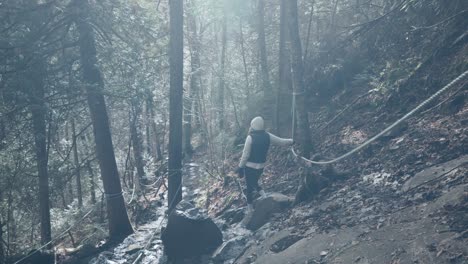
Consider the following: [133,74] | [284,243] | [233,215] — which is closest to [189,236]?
[233,215]

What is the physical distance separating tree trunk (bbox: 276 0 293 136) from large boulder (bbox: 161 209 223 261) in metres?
6.89

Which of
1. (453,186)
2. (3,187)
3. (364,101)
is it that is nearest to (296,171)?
(364,101)

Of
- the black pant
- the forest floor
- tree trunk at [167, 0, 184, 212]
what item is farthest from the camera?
tree trunk at [167, 0, 184, 212]

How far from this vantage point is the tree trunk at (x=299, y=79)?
11.8 meters

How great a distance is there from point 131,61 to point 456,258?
34.9 ft

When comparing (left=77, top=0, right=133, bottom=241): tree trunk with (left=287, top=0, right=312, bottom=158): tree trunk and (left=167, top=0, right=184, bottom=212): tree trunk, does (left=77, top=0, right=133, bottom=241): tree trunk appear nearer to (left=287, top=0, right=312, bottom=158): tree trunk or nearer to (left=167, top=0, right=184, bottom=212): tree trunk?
(left=167, top=0, right=184, bottom=212): tree trunk

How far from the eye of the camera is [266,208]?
11.2 metres

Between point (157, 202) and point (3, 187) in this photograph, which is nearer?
point (3, 187)

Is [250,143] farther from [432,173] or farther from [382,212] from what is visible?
[432,173]

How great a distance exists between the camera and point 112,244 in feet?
44.5

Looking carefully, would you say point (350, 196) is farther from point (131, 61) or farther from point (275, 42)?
point (275, 42)

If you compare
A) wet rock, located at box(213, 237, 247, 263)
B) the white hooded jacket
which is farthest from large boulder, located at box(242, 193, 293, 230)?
the white hooded jacket

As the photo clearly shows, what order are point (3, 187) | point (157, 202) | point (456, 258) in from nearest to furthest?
point (456, 258) → point (3, 187) → point (157, 202)

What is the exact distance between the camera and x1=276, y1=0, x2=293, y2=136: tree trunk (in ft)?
57.0
